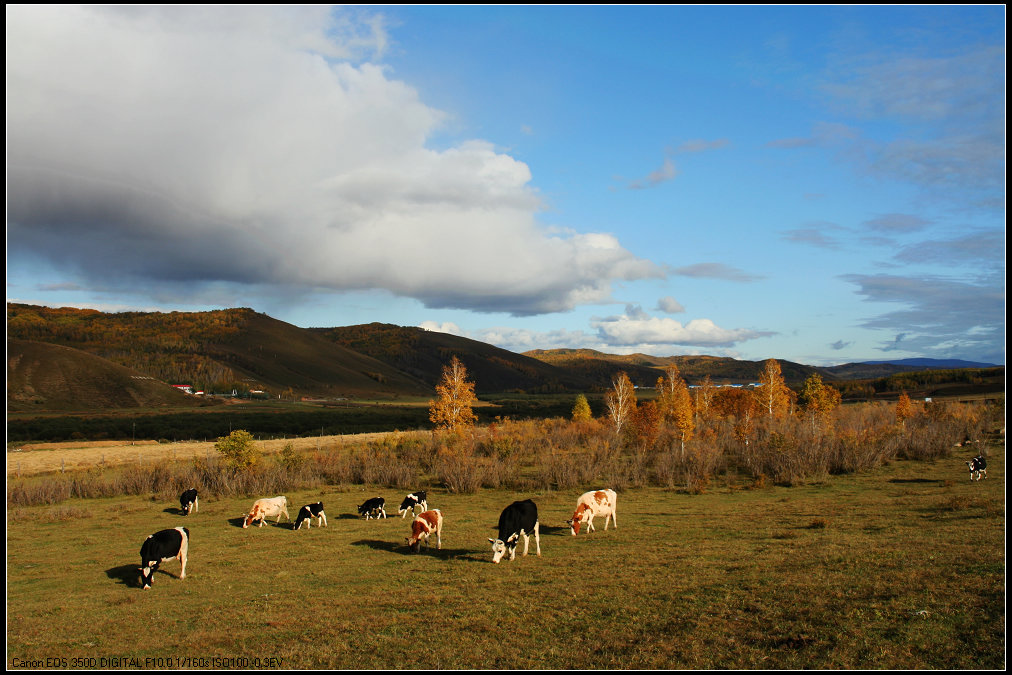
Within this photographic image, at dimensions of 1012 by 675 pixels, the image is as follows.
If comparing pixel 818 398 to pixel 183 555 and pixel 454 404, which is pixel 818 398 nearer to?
pixel 454 404

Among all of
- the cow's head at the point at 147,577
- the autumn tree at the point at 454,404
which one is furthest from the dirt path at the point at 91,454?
the cow's head at the point at 147,577

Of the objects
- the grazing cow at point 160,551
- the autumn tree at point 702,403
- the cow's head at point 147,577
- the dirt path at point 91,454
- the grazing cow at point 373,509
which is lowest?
the dirt path at point 91,454

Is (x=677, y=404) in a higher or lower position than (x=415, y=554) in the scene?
higher

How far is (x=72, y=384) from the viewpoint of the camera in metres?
128

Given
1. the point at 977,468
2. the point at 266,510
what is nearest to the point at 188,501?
the point at 266,510

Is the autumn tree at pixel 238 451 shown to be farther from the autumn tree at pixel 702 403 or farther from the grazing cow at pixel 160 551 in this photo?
the autumn tree at pixel 702 403

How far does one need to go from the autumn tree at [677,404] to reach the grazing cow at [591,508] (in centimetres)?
2101

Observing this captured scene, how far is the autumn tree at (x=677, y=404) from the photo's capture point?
5300 cm

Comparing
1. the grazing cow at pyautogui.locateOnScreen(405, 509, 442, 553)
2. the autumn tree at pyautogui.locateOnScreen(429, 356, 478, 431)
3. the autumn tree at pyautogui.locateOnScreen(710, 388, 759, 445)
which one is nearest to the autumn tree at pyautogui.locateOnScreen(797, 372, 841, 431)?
the autumn tree at pyautogui.locateOnScreen(710, 388, 759, 445)

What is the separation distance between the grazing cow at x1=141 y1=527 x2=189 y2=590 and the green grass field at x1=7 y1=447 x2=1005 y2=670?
0.57 m

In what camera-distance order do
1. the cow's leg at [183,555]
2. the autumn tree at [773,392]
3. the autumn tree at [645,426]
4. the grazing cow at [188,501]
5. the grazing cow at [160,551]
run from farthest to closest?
the autumn tree at [773,392] → the autumn tree at [645,426] → the grazing cow at [188,501] → the cow's leg at [183,555] → the grazing cow at [160,551]

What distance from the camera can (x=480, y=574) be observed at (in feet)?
46.5

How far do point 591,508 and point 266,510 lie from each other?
15015 mm

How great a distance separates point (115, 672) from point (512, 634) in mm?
6783
